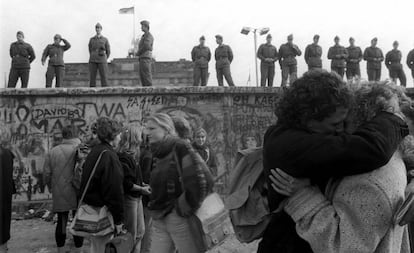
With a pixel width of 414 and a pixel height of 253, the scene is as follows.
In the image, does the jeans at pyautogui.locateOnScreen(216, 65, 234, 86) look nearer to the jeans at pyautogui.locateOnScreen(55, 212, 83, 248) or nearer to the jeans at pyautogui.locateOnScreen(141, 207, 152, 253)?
the jeans at pyautogui.locateOnScreen(141, 207, 152, 253)

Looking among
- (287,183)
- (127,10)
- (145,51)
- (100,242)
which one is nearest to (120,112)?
(145,51)

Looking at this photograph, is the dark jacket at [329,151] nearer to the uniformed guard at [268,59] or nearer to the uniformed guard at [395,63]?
the uniformed guard at [268,59]

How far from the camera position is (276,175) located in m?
1.93

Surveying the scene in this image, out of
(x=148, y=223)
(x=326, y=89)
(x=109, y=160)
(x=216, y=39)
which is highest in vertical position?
(x=216, y=39)

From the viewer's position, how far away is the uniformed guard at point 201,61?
14.5 m

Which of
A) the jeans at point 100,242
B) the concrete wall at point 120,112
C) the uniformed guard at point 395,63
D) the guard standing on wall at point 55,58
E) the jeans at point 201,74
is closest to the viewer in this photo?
the jeans at point 100,242

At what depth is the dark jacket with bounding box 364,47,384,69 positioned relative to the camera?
15.6 metres

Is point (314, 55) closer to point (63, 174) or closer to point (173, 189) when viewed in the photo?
point (63, 174)

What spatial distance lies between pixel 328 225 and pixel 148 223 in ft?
14.9

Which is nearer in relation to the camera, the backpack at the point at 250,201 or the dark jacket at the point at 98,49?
the backpack at the point at 250,201

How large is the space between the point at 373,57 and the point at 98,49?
29.2ft

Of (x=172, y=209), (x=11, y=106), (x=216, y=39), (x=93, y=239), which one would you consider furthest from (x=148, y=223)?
(x=216, y=39)

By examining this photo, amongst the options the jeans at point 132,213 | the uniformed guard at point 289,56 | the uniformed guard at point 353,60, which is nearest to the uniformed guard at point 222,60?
the uniformed guard at point 289,56

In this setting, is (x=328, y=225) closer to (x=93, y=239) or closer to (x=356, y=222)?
(x=356, y=222)
